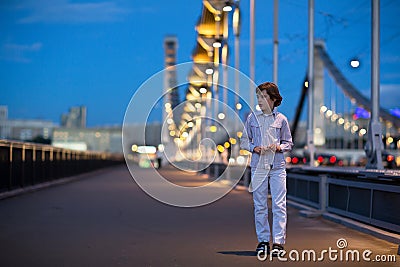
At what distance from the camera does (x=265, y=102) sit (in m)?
8.83

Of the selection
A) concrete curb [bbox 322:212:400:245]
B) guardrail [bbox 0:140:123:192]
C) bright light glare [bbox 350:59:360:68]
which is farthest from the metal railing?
guardrail [bbox 0:140:123:192]

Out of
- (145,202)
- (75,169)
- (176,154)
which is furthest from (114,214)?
(176,154)

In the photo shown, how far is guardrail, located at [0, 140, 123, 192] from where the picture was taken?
19.9 metres

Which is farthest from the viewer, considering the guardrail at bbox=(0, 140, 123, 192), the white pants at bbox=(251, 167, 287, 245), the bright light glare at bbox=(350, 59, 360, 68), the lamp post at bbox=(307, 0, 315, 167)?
the lamp post at bbox=(307, 0, 315, 167)

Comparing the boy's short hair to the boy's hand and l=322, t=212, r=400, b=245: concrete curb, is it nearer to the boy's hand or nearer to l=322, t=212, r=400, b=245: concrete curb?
the boy's hand

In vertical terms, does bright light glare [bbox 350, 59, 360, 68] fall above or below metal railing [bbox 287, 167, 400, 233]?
above

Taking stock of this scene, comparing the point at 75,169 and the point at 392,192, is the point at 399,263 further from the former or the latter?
the point at 75,169

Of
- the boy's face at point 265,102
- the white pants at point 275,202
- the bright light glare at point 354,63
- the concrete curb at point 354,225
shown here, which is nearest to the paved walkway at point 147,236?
the concrete curb at point 354,225

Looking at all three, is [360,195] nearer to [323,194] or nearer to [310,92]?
[323,194]

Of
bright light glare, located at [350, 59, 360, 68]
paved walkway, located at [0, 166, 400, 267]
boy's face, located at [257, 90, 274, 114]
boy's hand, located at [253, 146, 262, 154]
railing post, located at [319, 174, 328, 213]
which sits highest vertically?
bright light glare, located at [350, 59, 360, 68]

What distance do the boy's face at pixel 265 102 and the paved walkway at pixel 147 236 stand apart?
5.31 feet

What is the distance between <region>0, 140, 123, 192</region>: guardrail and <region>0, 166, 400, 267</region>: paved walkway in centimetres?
249

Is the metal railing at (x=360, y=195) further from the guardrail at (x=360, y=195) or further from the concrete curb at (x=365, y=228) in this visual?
the concrete curb at (x=365, y=228)

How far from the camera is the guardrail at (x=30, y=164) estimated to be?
1989 cm
